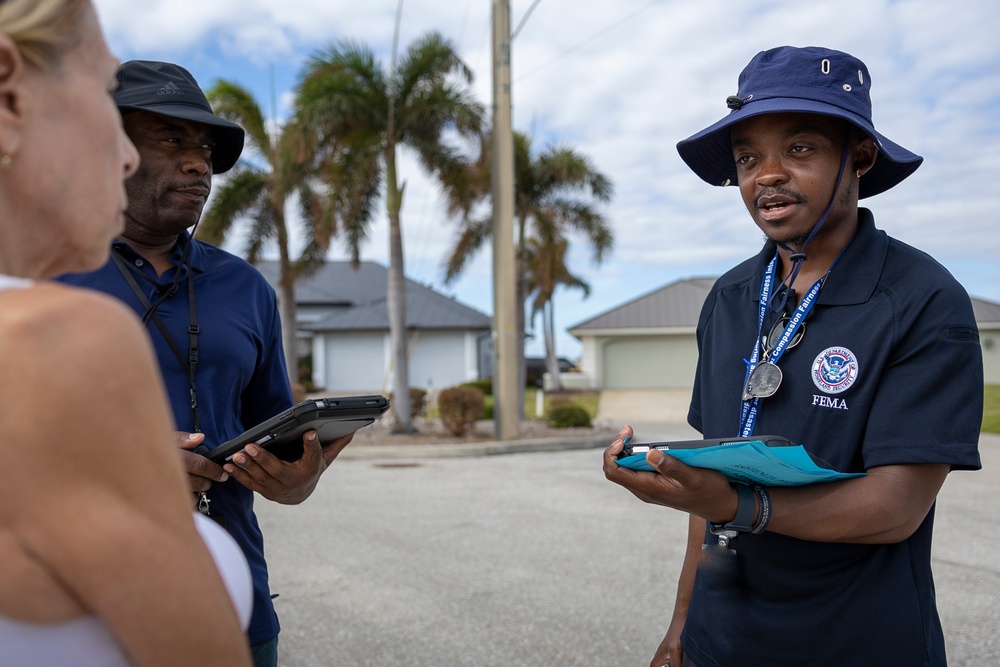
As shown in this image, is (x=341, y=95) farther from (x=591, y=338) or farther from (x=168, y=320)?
(x=591, y=338)

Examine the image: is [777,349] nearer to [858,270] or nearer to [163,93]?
[858,270]

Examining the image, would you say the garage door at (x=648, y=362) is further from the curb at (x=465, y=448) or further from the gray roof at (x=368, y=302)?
the curb at (x=465, y=448)

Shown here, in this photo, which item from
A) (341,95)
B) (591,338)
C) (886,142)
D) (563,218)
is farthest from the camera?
(591,338)

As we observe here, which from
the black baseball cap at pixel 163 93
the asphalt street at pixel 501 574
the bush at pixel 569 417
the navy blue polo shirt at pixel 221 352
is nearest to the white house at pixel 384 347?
the bush at pixel 569 417

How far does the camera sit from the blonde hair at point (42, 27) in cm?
94

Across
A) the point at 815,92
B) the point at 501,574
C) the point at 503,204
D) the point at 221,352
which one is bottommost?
the point at 501,574

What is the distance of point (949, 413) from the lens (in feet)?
5.77

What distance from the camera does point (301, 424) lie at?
2084mm

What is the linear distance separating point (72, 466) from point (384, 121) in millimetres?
17827

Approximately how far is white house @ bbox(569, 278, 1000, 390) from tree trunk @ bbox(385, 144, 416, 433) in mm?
20344

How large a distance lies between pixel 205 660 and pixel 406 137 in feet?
59.2

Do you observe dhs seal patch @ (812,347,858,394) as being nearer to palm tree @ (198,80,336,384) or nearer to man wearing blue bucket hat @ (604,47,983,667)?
man wearing blue bucket hat @ (604,47,983,667)

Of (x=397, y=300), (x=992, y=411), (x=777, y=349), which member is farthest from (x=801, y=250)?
(x=992, y=411)

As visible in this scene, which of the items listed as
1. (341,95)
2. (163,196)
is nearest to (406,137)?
(341,95)
